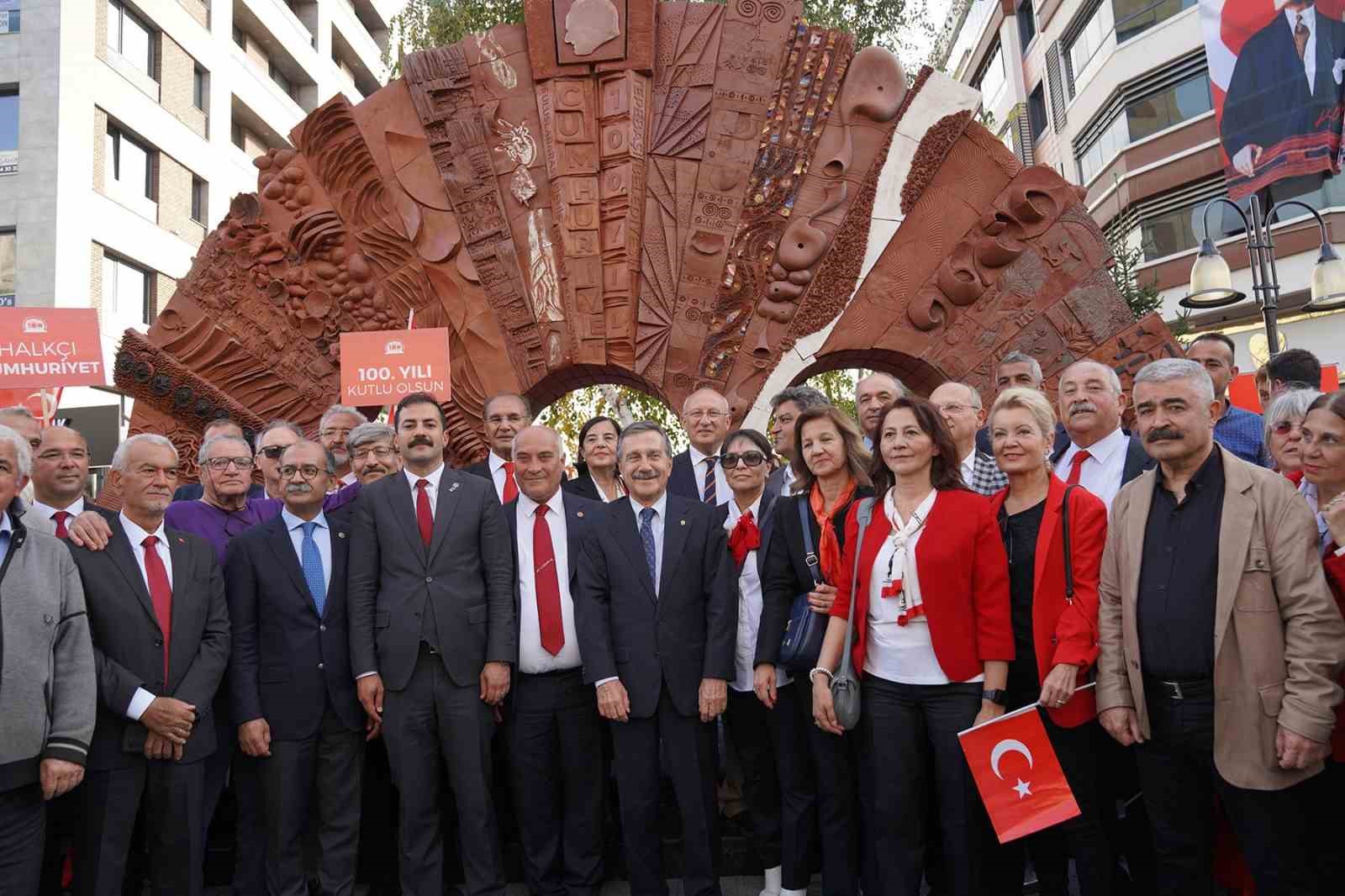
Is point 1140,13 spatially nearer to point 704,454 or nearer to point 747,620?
point 704,454

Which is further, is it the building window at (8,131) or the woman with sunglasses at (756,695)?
the building window at (8,131)

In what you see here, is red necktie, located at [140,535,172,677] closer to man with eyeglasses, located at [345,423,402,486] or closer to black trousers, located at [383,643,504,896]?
black trousers, located at [383,643,504,896]

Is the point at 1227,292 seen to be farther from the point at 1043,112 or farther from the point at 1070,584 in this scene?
the point at 1043,112

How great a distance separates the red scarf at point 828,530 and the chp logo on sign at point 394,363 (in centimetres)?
373

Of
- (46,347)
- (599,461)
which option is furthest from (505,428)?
(46,347)

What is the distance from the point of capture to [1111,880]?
10.2 ft

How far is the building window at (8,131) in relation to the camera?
54.0 feet

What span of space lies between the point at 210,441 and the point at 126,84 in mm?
17079

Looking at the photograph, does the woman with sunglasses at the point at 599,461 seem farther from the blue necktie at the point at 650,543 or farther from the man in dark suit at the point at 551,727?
the blue necktie at the point at 650,543

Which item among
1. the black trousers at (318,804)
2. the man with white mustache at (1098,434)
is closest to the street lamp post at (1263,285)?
the man with white mustache at (1098,434)

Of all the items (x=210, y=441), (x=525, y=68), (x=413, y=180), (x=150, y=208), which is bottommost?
(x=210, y=441)

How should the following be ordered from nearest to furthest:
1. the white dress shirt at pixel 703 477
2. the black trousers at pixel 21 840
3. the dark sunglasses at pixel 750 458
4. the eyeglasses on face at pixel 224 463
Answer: the black trousers at pixel 21 840
the dark sunglasses at pixel 750 458
the eyeglasses on face at pixel 224 463
the white dress shirt at pixel 703 477

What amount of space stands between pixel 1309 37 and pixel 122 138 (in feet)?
62.8

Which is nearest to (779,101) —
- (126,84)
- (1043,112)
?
(126,84)
